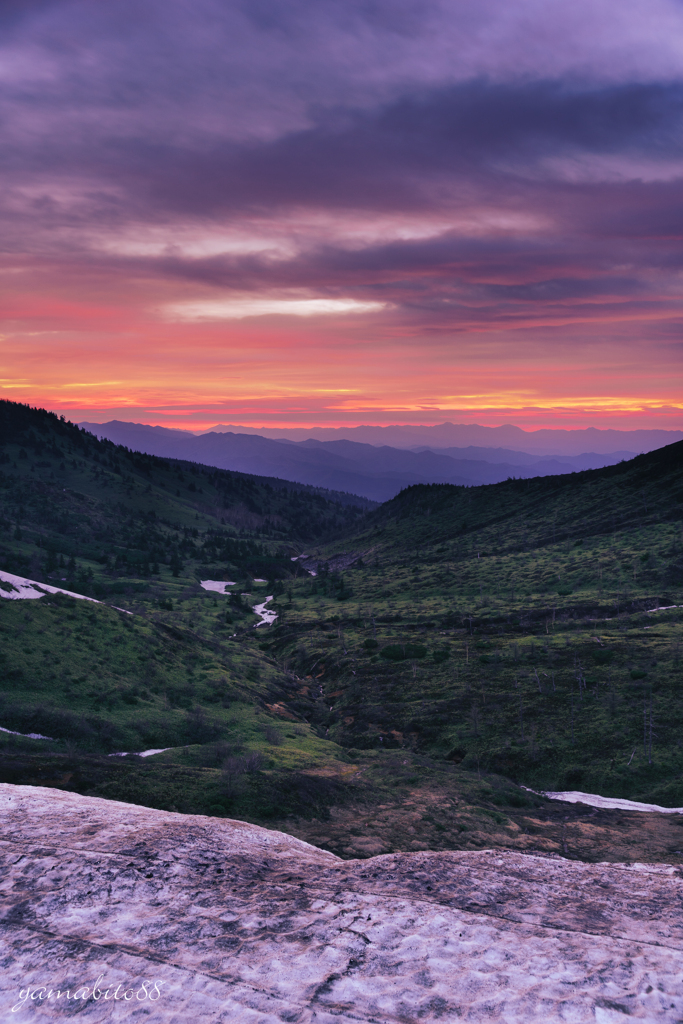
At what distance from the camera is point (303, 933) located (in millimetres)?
11648

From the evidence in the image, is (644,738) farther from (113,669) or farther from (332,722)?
(113,669)

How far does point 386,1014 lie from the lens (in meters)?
9.13

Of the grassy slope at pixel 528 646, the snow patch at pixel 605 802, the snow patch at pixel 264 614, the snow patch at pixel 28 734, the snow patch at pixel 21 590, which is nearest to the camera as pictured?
the snow patch at pixel 28 734

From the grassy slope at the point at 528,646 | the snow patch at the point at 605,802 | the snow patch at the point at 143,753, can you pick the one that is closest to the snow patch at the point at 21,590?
the snow patch at the point at 143,753

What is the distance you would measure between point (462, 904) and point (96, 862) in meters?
9.97

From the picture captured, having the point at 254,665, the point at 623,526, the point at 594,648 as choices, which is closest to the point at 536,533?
the point at 623,526

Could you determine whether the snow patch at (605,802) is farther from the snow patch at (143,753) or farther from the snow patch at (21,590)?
the snow patch at (21,590)

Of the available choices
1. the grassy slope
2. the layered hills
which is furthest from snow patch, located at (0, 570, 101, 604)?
the grassy slope

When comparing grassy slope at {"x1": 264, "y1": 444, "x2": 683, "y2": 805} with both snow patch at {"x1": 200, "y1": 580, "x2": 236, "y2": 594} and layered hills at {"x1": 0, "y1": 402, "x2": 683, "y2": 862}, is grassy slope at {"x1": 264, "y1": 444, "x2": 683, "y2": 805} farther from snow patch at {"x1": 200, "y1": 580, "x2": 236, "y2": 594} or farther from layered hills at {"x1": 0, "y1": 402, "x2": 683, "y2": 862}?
snow patch at {"x1": 200, "y1": 580, "x2": 236, "y2": 594}

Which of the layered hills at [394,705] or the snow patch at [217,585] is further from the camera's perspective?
the snow patch at [217,585]

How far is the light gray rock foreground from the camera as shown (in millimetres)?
9281

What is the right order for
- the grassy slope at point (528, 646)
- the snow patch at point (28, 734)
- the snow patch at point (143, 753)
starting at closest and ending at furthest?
the snow patch at point (28, 734) → the snow patch at point (143, 753) → the grassy slope at point (528, 646)

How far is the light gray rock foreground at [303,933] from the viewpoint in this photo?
9.28 metres

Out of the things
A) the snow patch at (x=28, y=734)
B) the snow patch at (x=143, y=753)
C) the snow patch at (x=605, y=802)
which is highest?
the snow patch at (x=28, y=734)
